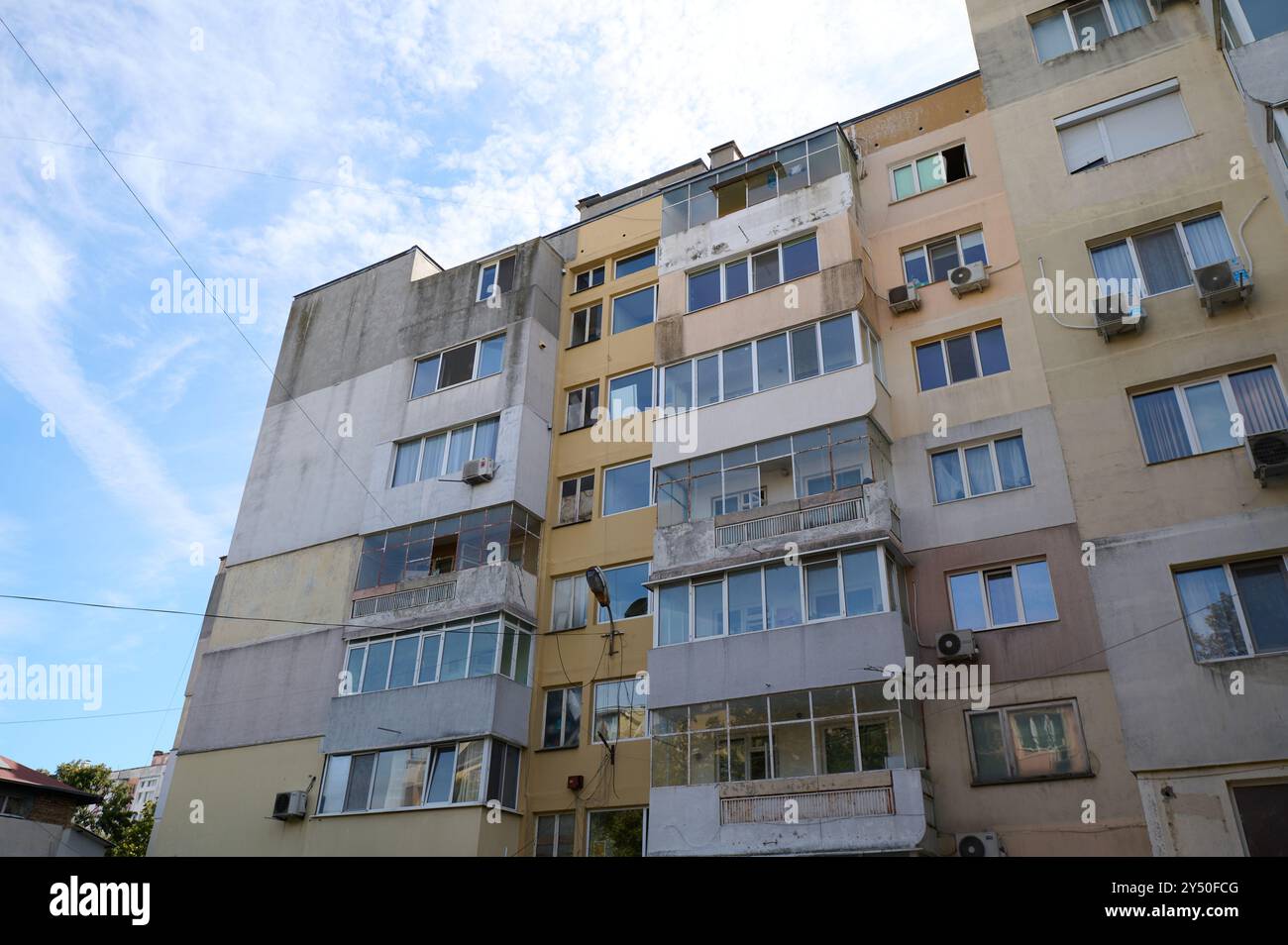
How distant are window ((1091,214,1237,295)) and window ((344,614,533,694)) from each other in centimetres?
1572

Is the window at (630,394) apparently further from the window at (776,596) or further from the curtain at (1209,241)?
the curtain at (1209,241)

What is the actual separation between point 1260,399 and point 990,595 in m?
6.07

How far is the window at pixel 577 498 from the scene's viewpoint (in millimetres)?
25359

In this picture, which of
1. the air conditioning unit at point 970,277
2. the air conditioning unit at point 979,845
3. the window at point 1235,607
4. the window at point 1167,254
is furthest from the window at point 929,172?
the air conditioning unit at point 979,845

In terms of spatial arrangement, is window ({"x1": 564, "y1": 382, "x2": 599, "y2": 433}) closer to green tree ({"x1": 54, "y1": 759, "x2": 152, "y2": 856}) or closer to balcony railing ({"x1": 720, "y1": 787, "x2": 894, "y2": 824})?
balcony railing ({"x1": 720, "y1": 787, "x2": 894, "y2": 824})

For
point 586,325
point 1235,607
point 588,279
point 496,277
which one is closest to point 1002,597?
point 1235,607

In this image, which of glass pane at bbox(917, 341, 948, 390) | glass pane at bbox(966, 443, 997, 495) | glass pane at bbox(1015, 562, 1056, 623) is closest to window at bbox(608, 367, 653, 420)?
glass pane at bbox(917, 341, 948, 390)

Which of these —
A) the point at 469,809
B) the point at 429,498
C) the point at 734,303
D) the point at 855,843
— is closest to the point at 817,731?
the point at 855,843

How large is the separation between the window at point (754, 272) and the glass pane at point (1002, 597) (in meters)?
8.68

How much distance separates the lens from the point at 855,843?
640 inches

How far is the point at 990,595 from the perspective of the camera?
733 inches
